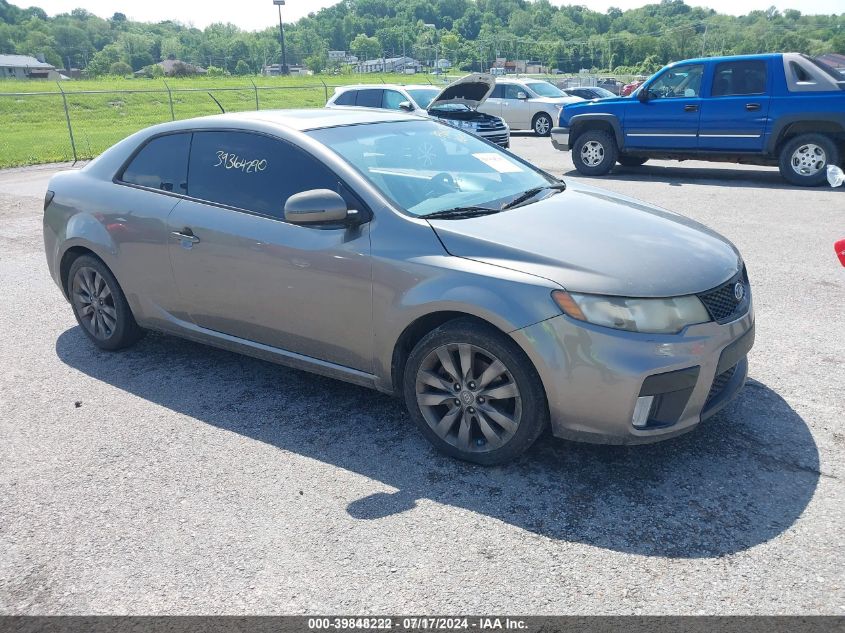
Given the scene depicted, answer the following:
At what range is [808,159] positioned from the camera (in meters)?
11.2

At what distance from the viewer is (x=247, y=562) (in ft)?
9.36

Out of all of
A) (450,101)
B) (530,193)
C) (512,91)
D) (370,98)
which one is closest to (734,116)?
(450,101)

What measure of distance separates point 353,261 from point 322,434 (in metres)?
0.95

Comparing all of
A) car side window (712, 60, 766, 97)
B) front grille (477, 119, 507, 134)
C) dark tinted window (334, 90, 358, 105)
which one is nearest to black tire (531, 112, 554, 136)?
front grille (477, 119, 507, 134)

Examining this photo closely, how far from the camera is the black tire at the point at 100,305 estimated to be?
4.94 m

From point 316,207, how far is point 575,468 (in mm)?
1787

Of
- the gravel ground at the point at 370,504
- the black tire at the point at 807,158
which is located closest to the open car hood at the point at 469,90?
the black tire at the point at 807,158

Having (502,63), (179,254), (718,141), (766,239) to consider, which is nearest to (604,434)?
(179,254)

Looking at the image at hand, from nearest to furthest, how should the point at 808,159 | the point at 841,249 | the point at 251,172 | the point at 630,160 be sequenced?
the point at 841,249, the point at 251,172, the point at 808,159, the point at 630,160

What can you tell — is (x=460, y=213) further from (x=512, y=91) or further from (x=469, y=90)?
(x=512, y=91)

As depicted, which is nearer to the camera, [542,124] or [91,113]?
[542,124]

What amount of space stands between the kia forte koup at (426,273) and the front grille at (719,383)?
1cm

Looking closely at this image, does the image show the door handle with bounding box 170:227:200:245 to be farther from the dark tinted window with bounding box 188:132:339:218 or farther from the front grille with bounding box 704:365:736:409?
the front grille with bounding box 704:365:736:409

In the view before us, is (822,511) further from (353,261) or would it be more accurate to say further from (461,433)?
(353,261)
